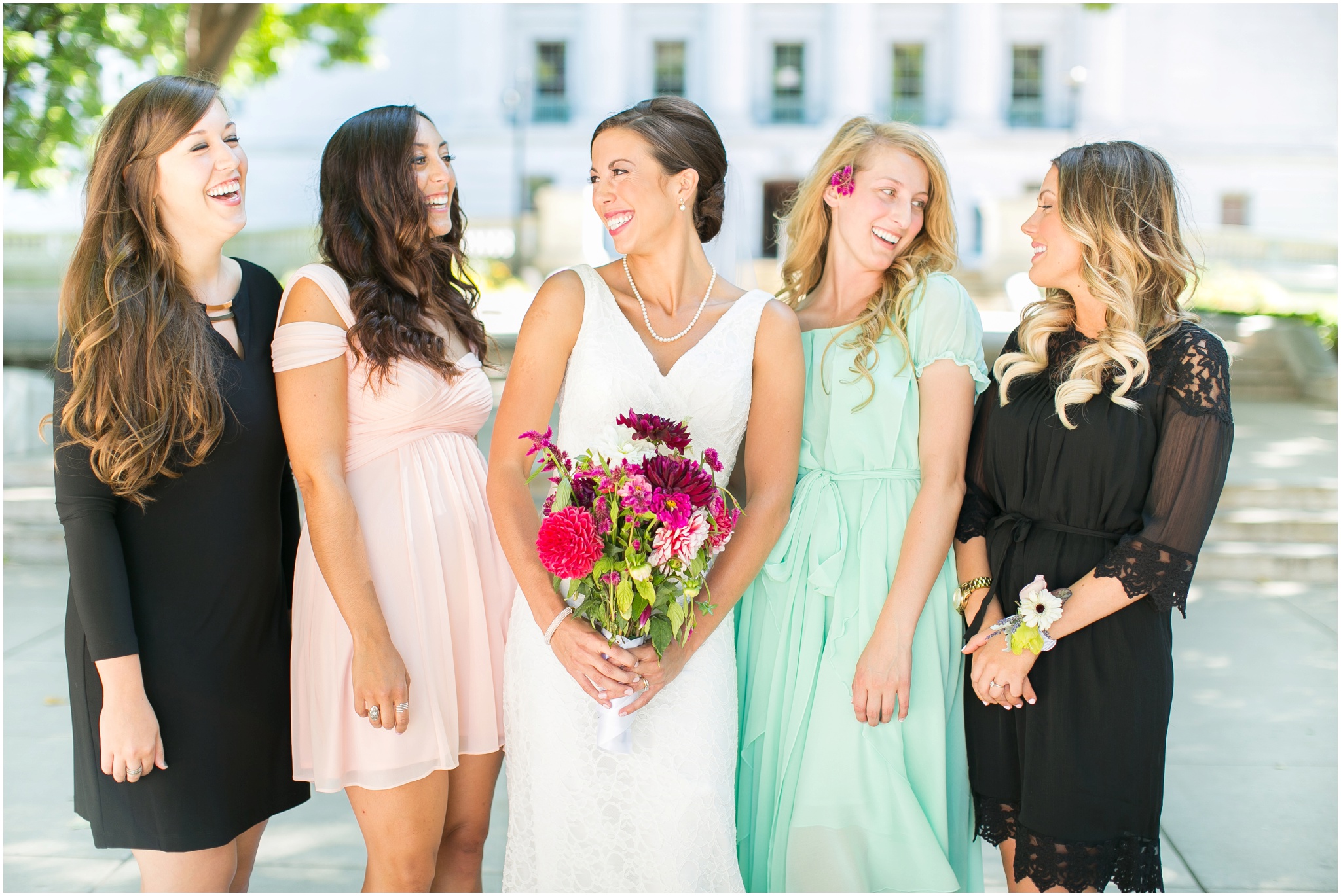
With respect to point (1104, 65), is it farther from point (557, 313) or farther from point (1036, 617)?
point (557, 313)

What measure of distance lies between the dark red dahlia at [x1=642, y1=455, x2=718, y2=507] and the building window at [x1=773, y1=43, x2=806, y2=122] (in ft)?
121

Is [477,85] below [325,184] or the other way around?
the other way around

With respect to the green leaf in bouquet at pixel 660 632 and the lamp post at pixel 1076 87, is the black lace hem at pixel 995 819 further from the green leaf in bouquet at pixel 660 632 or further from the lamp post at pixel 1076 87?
the lamp post at pixel 1076 87

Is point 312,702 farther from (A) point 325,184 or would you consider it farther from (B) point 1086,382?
(B) point 1086,382

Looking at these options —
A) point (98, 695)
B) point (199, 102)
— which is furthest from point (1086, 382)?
point (98, 695)

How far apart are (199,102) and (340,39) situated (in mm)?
15559

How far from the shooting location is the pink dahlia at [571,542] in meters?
2.20

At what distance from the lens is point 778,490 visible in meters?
2.76

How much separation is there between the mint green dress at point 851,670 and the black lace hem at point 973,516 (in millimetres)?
98

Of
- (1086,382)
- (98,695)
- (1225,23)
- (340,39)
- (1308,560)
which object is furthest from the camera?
(1225,23)

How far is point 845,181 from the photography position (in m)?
3.07

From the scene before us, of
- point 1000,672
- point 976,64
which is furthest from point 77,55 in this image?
point 976,64

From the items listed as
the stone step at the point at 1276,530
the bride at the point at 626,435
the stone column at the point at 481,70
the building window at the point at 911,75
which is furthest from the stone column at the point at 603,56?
the bride at the point at 626,435

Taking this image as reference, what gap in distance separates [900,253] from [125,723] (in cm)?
248
